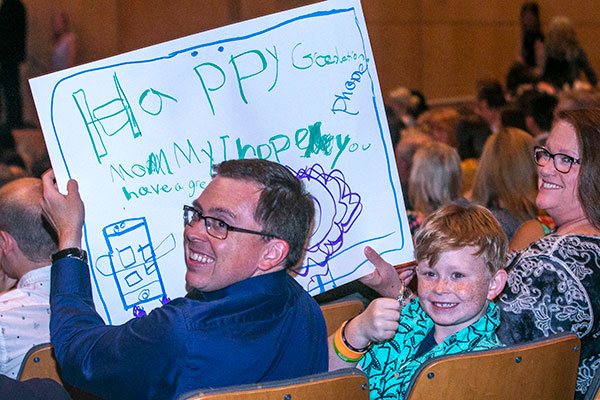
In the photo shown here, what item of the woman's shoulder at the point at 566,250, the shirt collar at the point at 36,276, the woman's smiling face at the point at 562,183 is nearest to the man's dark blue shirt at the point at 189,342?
the shirt collar at the point at 36,276

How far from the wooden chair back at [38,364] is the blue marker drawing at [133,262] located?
257mm

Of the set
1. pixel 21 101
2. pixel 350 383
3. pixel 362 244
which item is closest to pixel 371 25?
pixel 21 101

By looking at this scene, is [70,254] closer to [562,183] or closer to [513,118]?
[562,183]

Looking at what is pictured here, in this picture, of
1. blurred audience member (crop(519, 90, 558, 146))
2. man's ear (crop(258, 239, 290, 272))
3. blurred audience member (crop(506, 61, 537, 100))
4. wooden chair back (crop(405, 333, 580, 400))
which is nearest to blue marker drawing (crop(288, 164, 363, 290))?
man's ear (crop(258, 239, 290, 272))

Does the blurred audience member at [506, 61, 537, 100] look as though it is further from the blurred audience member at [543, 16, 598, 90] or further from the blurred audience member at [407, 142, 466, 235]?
the blurred audience member at [407, 142, 466, 235]

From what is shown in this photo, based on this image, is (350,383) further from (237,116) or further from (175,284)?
(237,116)

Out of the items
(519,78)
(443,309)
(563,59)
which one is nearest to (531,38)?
(563,59)

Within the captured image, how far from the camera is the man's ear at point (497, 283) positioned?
6.77 feet

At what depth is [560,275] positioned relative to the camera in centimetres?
210

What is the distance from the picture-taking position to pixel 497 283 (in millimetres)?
2070

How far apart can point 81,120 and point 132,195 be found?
0.25 meters

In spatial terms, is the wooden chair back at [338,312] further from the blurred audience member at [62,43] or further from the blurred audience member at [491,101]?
the blurred audience member at [62,43]

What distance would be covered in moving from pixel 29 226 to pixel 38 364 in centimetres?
57

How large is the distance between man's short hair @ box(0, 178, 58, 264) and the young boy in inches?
42.4
